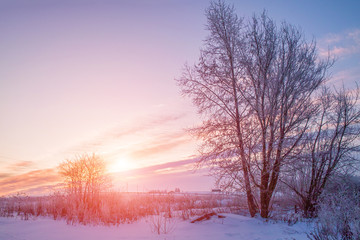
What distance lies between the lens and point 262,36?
12328 mm

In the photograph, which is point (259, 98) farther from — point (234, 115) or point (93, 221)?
point (93, 221)

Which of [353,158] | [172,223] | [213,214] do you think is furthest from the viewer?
[353,158]

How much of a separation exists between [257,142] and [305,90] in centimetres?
368

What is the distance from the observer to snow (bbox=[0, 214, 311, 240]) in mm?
8461

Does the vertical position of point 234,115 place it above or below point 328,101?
below

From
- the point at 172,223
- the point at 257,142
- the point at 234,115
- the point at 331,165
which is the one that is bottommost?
the point at 172,223

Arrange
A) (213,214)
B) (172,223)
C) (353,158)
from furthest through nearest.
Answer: (353,158) → (213,214) → (172,223)

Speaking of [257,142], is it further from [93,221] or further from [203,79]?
[93,221]

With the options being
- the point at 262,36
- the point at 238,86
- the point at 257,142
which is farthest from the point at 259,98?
the point at 262,36

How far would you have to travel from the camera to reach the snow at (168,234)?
8.46m

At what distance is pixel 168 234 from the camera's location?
876 centimetres

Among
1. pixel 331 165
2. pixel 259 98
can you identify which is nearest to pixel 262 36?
pixel 259 98

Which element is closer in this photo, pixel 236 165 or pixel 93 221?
pixel 93 221

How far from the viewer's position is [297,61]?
12.4m
